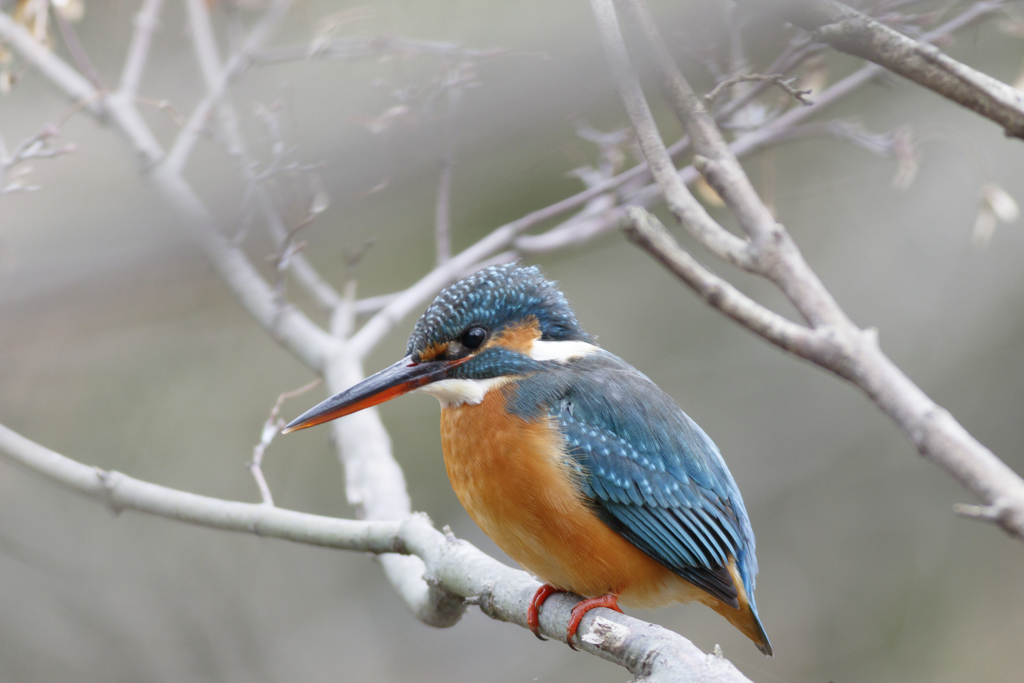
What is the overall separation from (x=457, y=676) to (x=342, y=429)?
5.61ft

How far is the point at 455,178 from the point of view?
236 centimetres

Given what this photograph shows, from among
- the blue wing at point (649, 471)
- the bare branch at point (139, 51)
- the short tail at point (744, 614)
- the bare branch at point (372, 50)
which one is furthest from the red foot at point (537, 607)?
the bare branch at point (139, 51)

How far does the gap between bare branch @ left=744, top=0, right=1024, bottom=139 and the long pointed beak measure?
0.85 m

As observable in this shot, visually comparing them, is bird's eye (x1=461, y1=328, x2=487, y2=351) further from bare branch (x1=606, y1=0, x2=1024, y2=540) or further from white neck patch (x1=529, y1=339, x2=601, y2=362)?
bare branch (x1=606, y1=0, x2=1024, y2=540)

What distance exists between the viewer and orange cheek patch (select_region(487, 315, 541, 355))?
1.56 metres

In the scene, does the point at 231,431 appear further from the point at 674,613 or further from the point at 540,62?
the point at 540,62

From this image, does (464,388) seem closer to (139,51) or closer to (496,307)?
(496,307)

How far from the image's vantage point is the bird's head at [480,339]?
4.88 feet

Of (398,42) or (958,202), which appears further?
(958,202)

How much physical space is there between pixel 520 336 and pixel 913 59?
0.90 metres

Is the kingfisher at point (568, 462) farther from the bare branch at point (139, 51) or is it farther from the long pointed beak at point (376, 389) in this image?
the bare branch at point (139, 51)

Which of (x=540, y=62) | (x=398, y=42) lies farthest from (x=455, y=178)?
(x=540, y=62)

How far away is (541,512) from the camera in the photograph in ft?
4.70

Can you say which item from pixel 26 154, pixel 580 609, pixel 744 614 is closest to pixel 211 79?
pixel 26 154
